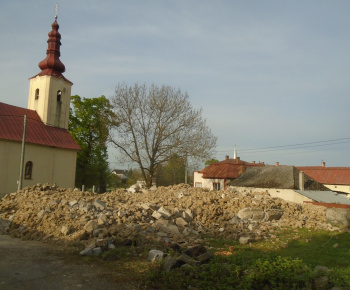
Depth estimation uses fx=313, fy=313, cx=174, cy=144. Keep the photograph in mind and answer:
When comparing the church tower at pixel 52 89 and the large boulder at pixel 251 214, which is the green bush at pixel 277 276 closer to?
the large boulder at pixel 251 214

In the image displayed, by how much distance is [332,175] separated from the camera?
3962cm

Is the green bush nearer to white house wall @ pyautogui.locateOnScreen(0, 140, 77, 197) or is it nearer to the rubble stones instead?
the rubble stones

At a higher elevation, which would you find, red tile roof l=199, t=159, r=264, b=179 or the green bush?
red tile roof l=199, t=159, r=264, b=179

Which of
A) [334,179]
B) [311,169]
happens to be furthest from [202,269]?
[311,169]

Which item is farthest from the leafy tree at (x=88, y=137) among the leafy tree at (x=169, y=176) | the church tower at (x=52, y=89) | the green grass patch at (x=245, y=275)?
the green grass patch at (x=245, y=275)

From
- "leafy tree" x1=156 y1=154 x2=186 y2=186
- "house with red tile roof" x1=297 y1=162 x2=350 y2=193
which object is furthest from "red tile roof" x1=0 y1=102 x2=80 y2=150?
"house with red tile roof" x1=297 y1=162 x2=350 y2=193

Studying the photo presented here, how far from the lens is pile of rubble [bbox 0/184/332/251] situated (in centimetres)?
1000

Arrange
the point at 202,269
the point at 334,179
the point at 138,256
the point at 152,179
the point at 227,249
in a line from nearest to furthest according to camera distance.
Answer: the point at 202,269, the point at 138,256, the point at 227,249, the point at 152,179, the point at 334,179

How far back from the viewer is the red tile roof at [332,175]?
125 feet

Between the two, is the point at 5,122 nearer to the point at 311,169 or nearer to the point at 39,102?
the point at 39,102

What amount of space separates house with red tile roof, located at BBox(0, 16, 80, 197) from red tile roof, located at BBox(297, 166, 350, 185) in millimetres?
30198

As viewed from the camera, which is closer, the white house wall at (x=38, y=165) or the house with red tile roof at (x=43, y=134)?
the white house wall at (x=38, y=165)

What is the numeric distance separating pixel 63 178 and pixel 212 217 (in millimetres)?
19348

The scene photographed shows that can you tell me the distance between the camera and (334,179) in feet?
128
